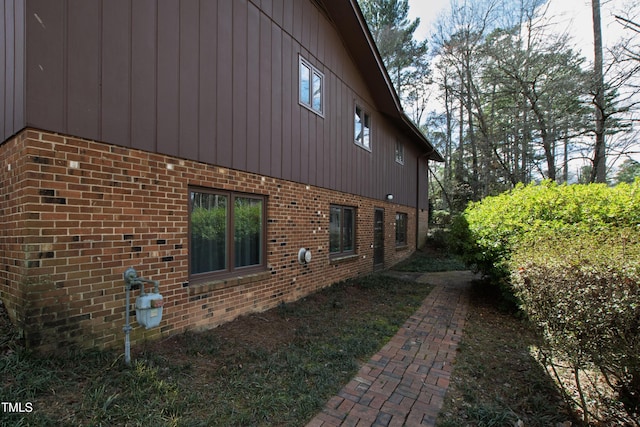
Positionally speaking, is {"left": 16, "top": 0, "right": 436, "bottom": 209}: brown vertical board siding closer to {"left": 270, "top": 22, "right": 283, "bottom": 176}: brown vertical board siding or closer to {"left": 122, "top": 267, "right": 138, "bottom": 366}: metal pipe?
{"left": 270, "top": 22, "right": 283, "bottom": 176}: brown vertical board siding

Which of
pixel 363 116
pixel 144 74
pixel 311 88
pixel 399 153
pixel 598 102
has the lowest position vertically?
pixel 144 74

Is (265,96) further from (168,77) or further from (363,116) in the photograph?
(363,116)

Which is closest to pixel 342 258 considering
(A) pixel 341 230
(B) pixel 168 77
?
(A) pixel 341 230

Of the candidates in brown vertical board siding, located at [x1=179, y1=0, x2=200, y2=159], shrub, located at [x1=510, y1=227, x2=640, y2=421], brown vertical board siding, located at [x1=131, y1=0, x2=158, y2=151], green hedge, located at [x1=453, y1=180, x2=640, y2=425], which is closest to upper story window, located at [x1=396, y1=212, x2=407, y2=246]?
green hedge, located at [x1=453, y1=180, x2=640, y2=425]

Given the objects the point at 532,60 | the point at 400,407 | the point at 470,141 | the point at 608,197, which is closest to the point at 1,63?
the point at 400,407

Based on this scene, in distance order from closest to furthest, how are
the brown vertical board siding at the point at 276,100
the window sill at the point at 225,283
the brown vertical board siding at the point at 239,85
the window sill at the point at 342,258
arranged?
the window sill at the point at 225,283, the brown vertical board siding at the point at 239,85, the brown vertical board siding at the point at 276,100, the window sill at the point at 342,258

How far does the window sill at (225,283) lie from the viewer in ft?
13.4

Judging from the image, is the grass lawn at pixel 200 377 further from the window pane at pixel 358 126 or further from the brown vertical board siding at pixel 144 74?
the window pane at pixel 358 126

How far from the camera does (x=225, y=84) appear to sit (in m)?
4.55

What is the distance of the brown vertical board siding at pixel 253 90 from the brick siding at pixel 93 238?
1.71ft

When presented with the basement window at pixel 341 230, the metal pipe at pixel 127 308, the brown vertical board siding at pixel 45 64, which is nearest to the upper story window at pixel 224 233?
the metal pipe at pixel 127 308

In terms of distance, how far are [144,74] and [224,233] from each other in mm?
2245

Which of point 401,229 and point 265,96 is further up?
point 265,96

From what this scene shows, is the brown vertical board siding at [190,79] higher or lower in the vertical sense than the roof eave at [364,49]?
lower
